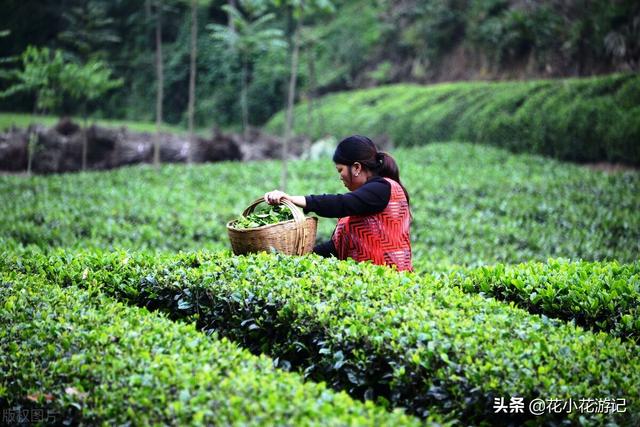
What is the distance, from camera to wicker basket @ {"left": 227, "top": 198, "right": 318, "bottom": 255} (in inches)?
175

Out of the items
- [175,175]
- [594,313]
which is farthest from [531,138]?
[594,313]

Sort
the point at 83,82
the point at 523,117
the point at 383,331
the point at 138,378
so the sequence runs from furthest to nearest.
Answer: the point at 83,82, the point at 523,117, the point at 383,331, the point at 138,378

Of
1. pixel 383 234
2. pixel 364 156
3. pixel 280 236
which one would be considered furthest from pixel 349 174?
pixel 280 236

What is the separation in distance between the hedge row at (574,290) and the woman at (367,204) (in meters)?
0.60

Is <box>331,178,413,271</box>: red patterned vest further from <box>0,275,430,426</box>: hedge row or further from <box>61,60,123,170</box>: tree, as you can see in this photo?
<box>61,60,123,170</box>: tree

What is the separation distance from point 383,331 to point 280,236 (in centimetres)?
119

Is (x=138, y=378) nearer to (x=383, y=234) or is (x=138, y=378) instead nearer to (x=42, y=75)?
(x=383, y=234)

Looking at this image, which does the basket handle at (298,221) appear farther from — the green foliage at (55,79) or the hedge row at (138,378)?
the green foliage at (55,79)

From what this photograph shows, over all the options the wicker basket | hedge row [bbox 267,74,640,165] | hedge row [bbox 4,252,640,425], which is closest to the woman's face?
the wicker basket

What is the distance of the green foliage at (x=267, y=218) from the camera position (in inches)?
182

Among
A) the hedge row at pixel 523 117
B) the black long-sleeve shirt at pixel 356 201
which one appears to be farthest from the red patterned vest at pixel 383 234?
the hedge row at pixel 523 117

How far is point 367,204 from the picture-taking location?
4441mm

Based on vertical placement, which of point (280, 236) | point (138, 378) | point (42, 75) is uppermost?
point (42, 75)

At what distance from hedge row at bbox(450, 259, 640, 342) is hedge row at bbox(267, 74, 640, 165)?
992cm
